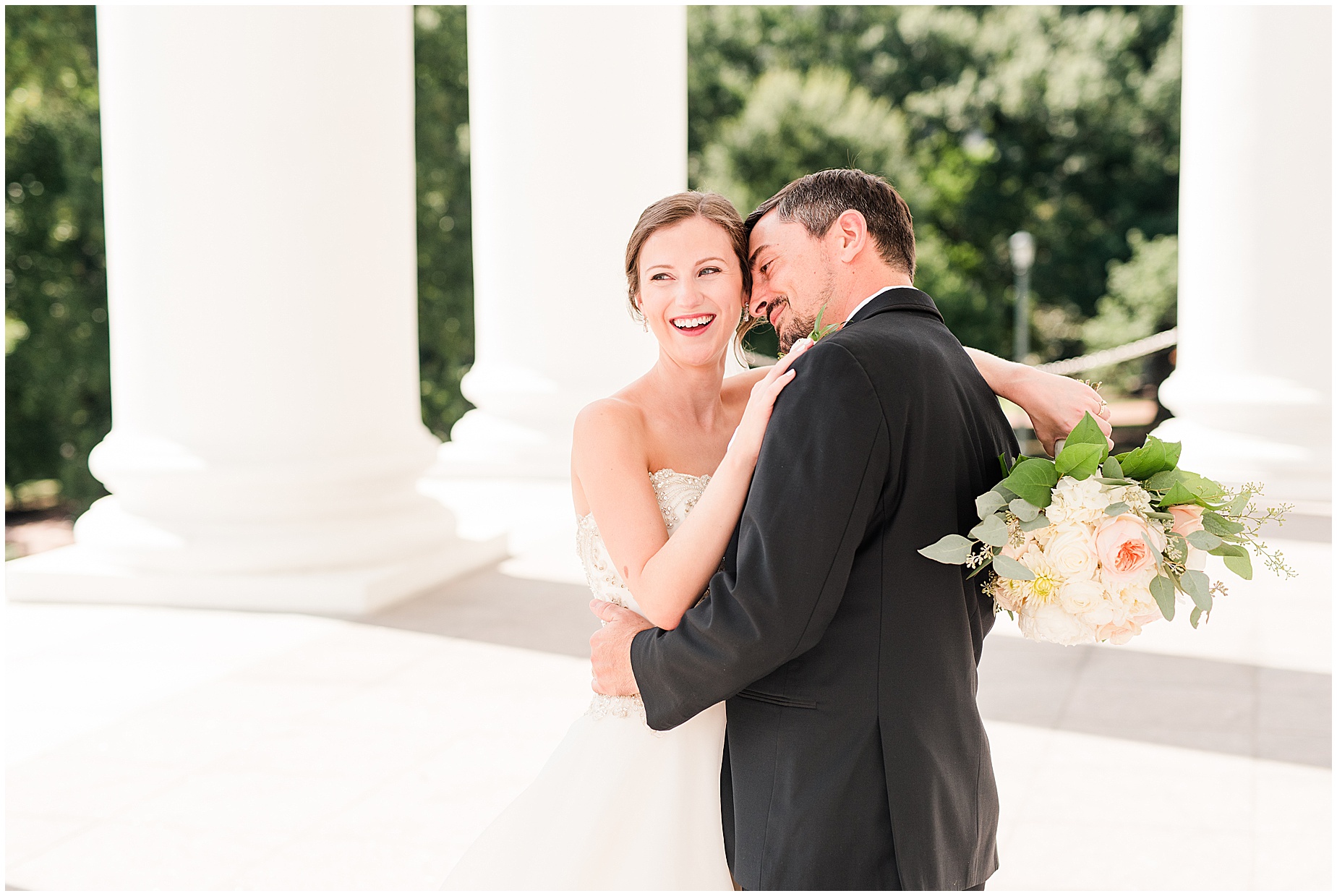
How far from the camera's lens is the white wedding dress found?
891 cm

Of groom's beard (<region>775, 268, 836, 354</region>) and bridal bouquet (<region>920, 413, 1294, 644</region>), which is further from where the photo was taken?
groom's beard (<region>775, 268, 836, 354</region>)

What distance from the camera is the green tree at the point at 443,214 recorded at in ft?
271

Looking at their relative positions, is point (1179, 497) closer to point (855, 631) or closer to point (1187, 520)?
point (1187, 520)

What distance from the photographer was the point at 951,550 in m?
6.95

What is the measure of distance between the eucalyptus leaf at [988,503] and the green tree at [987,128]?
8606cm

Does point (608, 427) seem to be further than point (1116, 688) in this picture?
No

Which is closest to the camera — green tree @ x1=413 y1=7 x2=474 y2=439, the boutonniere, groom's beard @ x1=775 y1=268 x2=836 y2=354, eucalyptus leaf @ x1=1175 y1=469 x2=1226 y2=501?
eucalyptus leaf @ x1=1175 y1=469 x2=1226 y2=501

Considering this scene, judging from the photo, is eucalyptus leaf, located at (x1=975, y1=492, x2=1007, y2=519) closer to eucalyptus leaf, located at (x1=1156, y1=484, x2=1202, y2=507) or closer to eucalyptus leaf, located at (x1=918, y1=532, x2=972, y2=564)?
eucalyptus leaf, located at (x1=918, y1=532, x2=972, y2=564)

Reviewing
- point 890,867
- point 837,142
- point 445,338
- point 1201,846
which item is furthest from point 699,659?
point 837,142

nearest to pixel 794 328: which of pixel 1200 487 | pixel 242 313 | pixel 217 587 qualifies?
pixel 1200 487

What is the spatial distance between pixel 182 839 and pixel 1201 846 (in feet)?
37.0

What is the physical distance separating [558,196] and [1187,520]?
31603mm

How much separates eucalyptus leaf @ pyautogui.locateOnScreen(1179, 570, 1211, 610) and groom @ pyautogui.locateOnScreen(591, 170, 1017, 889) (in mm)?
1246

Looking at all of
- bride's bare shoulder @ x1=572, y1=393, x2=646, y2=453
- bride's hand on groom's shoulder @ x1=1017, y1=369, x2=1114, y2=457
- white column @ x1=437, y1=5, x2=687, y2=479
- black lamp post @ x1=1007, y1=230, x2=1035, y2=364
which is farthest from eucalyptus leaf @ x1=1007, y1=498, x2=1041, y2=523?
black lamp post @ x1=1007, y1=230, x2=1035, y2=364
